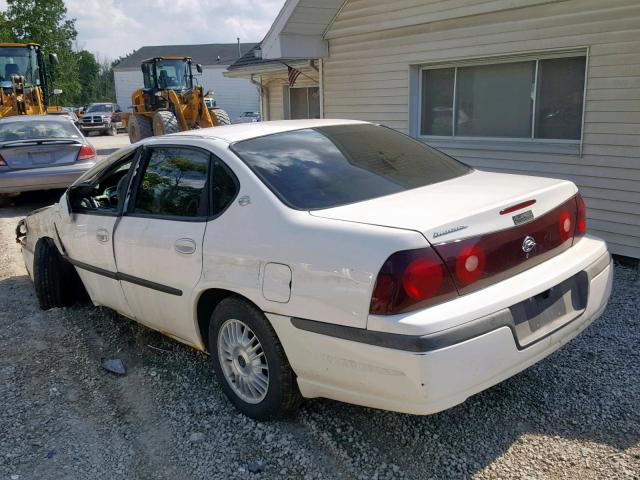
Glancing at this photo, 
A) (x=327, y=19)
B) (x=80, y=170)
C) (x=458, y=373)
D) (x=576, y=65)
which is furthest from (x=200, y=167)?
(x=80, y=170)

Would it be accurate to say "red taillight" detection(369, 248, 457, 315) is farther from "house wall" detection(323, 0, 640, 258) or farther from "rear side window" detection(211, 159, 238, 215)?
"house wall" detection(323, 0, 640, 258)

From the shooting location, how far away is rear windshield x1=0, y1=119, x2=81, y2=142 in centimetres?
992

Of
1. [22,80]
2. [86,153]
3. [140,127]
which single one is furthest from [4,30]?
[86,153]

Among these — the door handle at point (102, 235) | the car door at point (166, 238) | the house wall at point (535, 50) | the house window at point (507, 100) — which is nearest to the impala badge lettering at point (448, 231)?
the car door at point (166, 238)

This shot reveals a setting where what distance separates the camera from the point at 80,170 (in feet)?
31.9

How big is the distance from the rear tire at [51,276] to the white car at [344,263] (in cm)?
101

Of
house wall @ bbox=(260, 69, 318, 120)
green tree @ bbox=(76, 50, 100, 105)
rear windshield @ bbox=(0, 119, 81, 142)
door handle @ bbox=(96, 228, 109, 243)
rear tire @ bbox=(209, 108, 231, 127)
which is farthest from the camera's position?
green tree @ bbox=(76, 50, 100, 105)

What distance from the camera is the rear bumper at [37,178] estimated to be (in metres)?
9.34

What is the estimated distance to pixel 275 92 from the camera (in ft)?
48.1

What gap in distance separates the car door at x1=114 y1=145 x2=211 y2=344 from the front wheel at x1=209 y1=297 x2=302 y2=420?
26 centimetres

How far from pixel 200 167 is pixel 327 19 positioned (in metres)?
6.26

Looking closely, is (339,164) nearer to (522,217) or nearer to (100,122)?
(522,217)

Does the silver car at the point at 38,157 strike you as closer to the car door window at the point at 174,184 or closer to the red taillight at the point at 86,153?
the red taillight at the point at 86,153

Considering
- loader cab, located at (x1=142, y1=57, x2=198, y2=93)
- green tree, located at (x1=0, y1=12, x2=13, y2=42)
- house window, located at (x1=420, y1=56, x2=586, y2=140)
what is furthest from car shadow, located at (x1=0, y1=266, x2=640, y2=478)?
green tree, located at (x1=0, y1=12, x2=13, y2=42)
